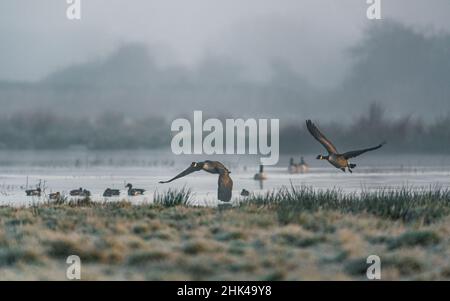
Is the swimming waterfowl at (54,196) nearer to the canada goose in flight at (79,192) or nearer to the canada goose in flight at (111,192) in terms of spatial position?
the canada goose in flight at (79,192)

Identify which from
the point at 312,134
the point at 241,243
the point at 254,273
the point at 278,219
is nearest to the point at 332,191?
the point at 312,134

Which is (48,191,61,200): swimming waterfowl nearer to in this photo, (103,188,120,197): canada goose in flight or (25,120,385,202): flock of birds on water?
(25,120,385,202): flock of birds on water

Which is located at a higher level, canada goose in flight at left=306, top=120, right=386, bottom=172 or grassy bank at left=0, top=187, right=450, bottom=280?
canada goose in flight at left=306, top=120, right=386, bottom=172

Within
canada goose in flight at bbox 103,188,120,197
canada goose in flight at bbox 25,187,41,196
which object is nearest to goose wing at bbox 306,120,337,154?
canada goose in flight at bbox 103,188,120,197

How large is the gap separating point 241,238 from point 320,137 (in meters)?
5.33

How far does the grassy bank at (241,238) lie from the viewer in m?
11.0

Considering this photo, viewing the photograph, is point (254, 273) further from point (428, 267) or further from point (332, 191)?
point (332, 191)

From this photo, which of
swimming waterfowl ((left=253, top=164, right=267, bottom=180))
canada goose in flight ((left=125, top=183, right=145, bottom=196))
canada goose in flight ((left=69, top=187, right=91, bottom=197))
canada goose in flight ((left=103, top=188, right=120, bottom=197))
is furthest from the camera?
swimming waterfowl ((left=253, top=164, right=267, bottom=180))

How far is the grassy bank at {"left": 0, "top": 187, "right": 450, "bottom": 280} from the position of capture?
10992mm

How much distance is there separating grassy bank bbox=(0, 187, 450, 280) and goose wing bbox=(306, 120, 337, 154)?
143cm

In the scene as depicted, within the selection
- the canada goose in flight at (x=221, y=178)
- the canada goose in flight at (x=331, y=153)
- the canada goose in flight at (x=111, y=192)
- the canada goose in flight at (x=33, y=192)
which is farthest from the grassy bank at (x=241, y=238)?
the canada goose in flight at (x=111, y=192)

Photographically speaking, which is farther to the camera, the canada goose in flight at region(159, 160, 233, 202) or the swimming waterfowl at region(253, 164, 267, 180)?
the swimming waterfowl at region(253, 164, 267, 180)

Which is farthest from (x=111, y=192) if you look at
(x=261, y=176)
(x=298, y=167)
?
(x=298, y=167)
